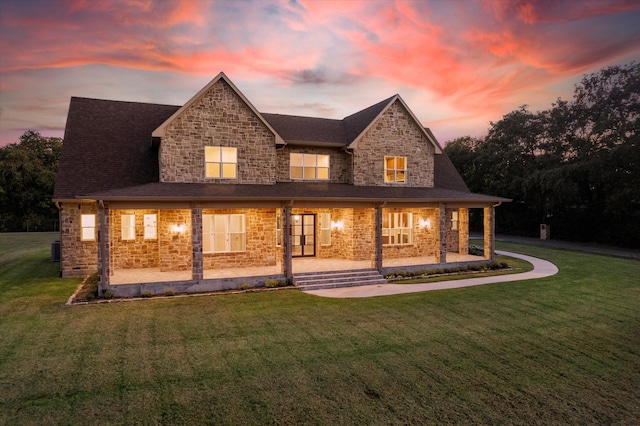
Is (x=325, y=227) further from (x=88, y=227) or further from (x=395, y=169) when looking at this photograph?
(x=88, y=227)

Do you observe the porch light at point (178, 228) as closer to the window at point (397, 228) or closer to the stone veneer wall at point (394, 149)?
the stone veneer wall at point (394, 149)

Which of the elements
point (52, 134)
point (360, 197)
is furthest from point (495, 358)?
point (52, 134)

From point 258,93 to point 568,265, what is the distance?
26.5 metres

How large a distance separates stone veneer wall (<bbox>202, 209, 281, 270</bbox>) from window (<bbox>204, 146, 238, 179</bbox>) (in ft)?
5.45

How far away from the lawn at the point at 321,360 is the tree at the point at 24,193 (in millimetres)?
38608

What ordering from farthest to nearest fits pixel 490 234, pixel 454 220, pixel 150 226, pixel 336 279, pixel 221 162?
pixel 454 220
pixel 490 234
pixel 150 226
pixel 221 162
pixel 336 279

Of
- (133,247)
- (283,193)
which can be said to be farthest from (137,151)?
(283,193)

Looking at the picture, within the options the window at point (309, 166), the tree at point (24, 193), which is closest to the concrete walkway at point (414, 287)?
the window at point (309, 166)

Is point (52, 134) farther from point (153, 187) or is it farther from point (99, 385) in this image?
point (99, 385)

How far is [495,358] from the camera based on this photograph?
791 cm

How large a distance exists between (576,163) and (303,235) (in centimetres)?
2435

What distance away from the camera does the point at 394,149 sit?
20.1 metres

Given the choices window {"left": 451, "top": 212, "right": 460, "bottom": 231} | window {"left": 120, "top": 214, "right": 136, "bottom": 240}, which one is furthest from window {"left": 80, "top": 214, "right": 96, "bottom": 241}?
window {"left": 451, "top": 212, "right": 460, "bottom": 231}

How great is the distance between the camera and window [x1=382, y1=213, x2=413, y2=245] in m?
20.1
